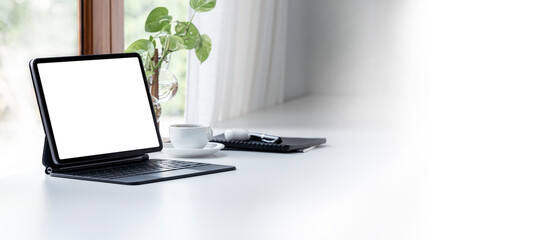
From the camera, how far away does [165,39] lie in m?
1.78

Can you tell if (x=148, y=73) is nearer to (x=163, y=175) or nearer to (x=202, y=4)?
(x=202, y=4)

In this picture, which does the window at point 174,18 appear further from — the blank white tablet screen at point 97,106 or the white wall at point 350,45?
the white wall at point 350,45

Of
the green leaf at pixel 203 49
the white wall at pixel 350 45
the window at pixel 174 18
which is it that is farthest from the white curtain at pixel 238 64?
the white wall at pixel 350 45

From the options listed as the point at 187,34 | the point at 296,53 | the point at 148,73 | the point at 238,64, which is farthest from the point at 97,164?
the point at 296,53

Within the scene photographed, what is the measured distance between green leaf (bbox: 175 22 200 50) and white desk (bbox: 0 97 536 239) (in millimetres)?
294

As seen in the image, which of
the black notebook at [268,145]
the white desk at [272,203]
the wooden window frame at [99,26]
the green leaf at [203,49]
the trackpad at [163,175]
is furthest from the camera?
the wooden window frame at [99,26]

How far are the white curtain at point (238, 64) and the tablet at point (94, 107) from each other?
1.07m

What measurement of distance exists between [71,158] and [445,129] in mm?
1285

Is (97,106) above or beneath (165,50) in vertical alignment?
beneath

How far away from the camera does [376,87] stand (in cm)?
489

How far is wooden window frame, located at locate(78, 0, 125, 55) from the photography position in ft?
7.14

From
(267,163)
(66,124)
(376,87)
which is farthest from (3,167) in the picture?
(376,87)

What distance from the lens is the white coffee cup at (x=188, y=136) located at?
1.62m

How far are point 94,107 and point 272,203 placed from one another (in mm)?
459
